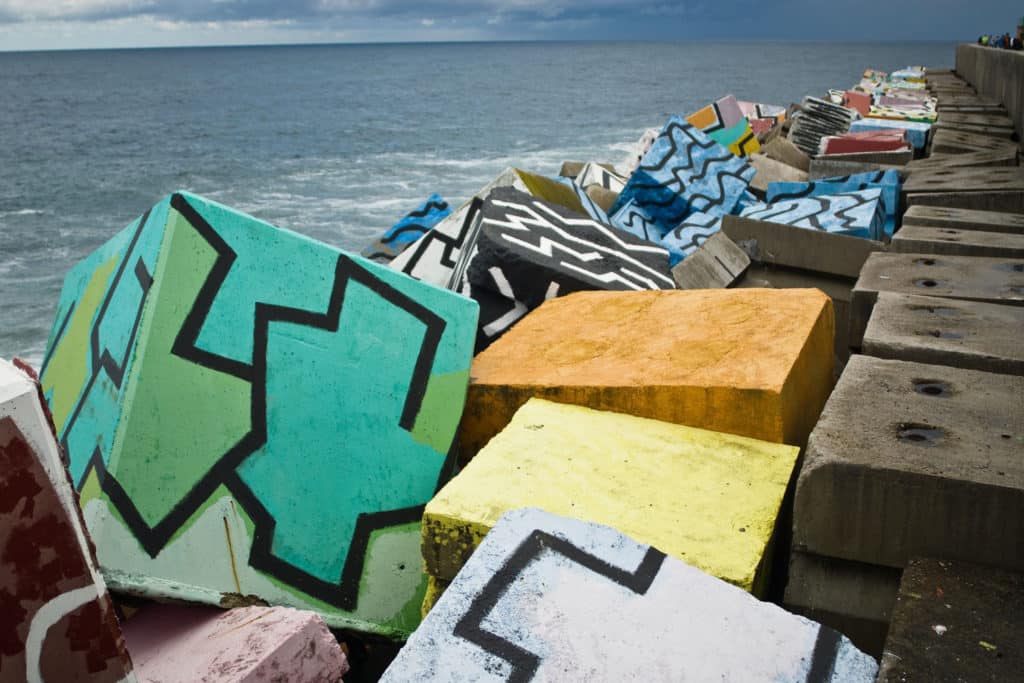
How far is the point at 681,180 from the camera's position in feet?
23.9

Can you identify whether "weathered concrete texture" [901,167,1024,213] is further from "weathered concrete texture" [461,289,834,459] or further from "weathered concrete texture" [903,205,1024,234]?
"weathered concrete texture" [461,289,834,459]

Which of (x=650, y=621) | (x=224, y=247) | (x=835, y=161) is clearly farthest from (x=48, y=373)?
(x=835, y=161)

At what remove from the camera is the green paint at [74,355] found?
2.53 metres

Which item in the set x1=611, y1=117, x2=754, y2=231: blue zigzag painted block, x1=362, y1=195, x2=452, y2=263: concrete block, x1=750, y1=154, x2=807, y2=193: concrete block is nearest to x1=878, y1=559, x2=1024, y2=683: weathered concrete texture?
x1=362, y1=195, x2=452, y2=263: concrete block

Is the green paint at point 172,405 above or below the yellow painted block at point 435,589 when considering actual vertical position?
above

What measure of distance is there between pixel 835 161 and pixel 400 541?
609 centimetres

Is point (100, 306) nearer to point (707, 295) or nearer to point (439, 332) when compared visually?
point (439, 332)

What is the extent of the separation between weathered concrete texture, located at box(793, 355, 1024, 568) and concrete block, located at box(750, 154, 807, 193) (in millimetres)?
6714

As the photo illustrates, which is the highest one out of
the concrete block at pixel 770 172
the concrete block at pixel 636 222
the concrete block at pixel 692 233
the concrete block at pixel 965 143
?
the concrete block at pixel 965 143

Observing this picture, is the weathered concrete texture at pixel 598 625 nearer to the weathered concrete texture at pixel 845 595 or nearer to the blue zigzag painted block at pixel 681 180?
the weathered concrete texture at pixel 845 595

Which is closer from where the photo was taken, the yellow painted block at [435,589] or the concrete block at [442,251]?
the yellow painted block at [435,589]

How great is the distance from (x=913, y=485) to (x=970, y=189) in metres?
3.95

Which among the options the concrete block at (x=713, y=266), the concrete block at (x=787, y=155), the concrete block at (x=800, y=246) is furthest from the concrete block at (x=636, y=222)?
the concrete block at (x=787, y=155)

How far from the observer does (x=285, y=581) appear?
2.26m
